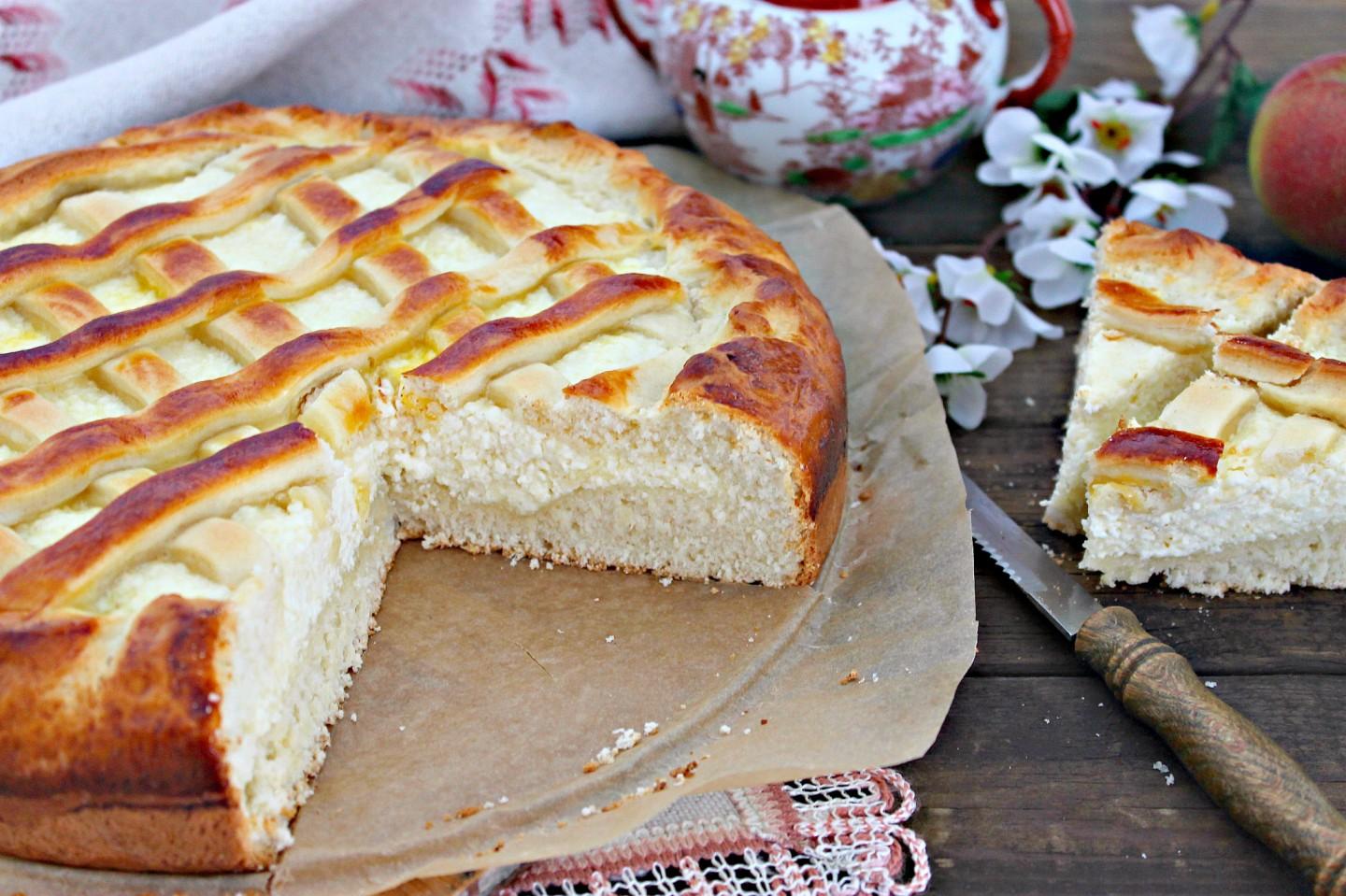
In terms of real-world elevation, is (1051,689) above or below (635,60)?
below

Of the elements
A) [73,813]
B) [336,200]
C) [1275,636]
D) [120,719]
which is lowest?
[1275,636]

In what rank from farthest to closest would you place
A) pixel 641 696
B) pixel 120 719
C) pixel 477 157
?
pixel 477 157, pixel 641 696, pixel 120 719

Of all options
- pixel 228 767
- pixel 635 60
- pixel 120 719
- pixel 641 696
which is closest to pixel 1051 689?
pixel 641 696

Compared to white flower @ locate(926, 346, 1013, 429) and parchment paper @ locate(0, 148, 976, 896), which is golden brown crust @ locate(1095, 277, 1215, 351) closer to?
white flower @ locate(926, 346, 1013, 429)

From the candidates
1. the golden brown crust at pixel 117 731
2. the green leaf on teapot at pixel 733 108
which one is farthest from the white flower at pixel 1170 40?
the golden brown crust at pixel 117 731

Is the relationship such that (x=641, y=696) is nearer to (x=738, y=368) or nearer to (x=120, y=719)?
(x=738, y=368)

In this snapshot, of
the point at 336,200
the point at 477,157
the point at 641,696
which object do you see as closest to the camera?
the point at 641,696
